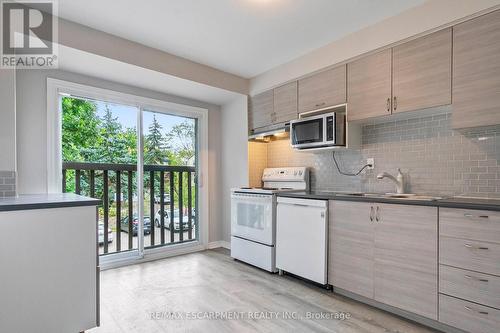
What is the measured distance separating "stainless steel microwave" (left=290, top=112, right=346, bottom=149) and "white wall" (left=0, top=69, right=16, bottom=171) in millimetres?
2631

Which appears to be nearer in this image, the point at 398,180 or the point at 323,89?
the point at 398,180

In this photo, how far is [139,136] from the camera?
3555 mm

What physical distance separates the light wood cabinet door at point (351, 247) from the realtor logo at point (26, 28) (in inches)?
115

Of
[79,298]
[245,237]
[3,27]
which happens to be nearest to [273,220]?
[245,237]

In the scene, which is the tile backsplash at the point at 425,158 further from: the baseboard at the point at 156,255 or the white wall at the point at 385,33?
the baseboard at the point at 156,255

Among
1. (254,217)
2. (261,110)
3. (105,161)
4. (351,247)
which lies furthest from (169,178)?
(351,247)

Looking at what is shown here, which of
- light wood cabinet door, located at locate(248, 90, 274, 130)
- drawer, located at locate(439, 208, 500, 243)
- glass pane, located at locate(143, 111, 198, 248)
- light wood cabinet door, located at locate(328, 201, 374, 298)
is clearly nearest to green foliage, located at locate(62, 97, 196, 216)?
glass pane, located at locate(143, 111, 198, 248)

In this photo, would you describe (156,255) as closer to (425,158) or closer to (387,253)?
(387,253)

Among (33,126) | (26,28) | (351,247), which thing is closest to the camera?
(26,28)

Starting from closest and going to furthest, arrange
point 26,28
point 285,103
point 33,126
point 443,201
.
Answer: point 443,201 < point 26,28 < point 33,126 < point 285,103

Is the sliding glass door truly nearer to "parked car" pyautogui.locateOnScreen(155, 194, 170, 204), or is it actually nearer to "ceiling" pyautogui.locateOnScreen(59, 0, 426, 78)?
"parked car" pyautogui.locateOnScreen(155, 194, 170, 204)

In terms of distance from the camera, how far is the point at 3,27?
7.08 feet

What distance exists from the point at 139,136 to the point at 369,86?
2779mm

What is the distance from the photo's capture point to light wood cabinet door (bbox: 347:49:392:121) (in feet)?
7.93
